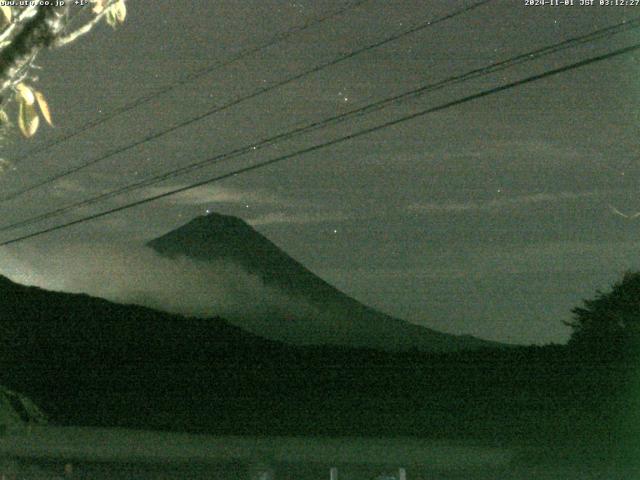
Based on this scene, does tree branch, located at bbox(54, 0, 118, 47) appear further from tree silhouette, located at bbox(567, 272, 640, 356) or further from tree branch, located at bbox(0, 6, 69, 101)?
tree silhouette, located at bbox(567, 272, 640, 356)

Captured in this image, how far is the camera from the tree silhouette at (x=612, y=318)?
16052 mm

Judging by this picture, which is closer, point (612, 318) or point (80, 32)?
point (80, 32)

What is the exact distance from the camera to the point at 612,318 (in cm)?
1856


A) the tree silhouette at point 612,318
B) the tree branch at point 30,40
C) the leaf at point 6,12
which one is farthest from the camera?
the tree silhouette at point 612,318

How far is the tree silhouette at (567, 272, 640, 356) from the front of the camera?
52.7 feet

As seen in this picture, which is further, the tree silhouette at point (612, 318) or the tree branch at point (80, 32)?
the tree silhouette at point (612, 318)

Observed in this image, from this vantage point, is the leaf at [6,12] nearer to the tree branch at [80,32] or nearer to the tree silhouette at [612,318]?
the tree branch at [80,32]

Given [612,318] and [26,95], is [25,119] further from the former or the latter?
[612,318]

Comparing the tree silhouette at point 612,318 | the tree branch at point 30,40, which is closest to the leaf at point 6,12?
the tree branch at point 30,40

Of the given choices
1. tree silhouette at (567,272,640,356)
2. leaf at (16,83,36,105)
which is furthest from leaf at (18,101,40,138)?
tree silhouette at (567,272,640,356)

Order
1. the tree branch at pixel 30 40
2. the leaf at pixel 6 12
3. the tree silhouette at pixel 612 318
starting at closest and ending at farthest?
the tree branch at pixel 30 40 < the leaf at pixel 6 12 < the tree silhouette at pixel 612 318

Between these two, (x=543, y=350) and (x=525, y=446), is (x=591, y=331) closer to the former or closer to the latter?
(x=543, y=350)

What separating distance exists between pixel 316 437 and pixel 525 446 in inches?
182

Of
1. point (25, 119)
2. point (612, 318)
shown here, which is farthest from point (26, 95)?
point (612, 318)
